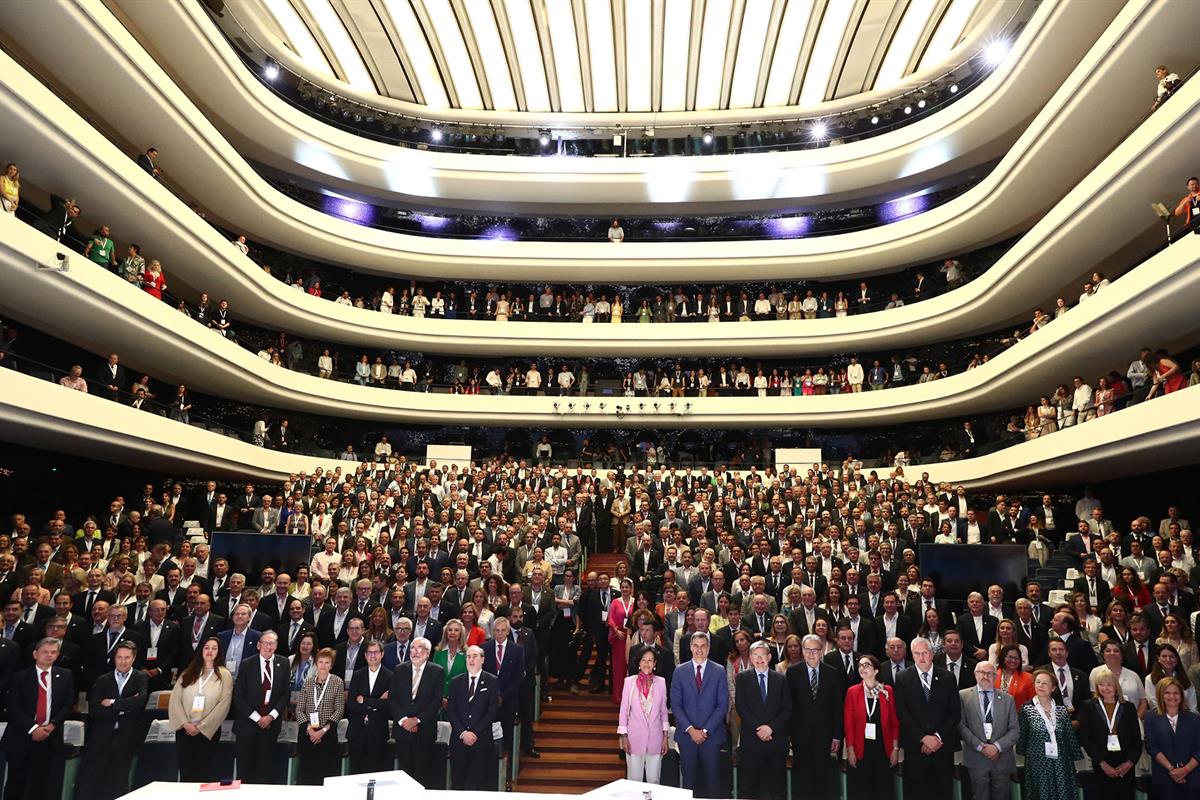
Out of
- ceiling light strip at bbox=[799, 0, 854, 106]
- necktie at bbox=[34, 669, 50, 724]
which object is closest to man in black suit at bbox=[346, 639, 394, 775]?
necktie at bbox=[34, 669, 50, 724]

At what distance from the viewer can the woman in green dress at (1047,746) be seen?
5859mm

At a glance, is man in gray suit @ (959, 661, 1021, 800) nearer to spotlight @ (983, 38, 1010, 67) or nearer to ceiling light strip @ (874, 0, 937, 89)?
spotlight @ (983, 38, 1010, 67)

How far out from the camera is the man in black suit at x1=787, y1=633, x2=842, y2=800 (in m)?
6.42

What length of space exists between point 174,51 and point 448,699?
16480mm

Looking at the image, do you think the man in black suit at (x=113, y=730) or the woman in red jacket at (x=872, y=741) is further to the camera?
the woman in red jacket at (x=872, y=741)

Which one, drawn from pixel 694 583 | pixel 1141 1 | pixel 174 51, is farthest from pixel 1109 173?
pixel 174 51

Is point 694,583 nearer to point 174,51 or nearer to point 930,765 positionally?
point 930,765

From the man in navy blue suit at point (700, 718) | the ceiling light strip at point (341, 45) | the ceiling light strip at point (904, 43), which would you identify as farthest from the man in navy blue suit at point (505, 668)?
the ceiling light strip at point (904, 43)

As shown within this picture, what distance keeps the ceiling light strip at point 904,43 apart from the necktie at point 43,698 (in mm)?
23070

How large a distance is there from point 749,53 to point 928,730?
21.8m

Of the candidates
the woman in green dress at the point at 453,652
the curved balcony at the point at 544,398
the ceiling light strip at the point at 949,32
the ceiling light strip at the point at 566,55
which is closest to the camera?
the woman in green dress at the point at 453,652

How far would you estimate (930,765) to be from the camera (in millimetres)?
6168

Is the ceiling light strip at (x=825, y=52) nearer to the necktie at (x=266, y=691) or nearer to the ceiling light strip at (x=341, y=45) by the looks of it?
the ceiling light strip at (x=341, y=45)

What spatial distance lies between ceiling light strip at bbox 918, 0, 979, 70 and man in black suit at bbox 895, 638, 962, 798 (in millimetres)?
20162
